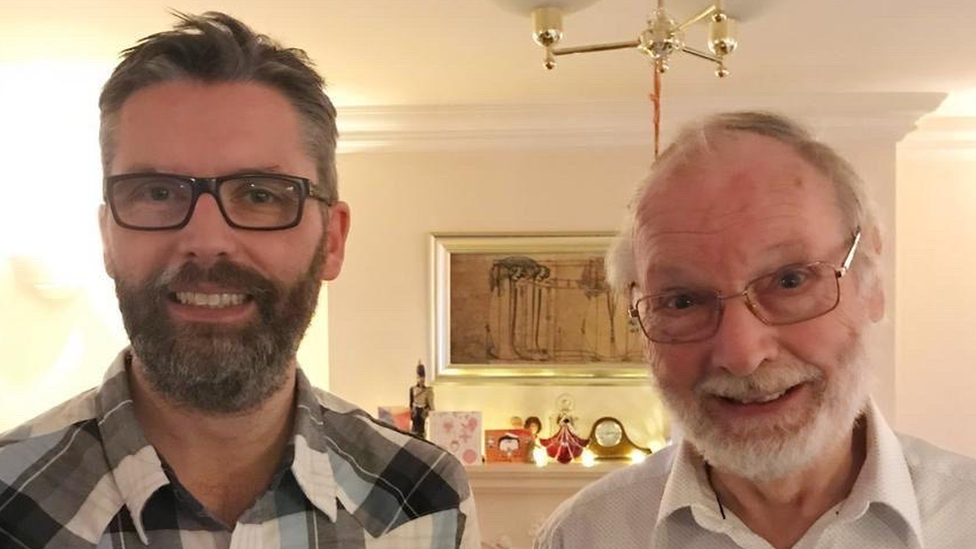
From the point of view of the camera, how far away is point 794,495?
1.21m

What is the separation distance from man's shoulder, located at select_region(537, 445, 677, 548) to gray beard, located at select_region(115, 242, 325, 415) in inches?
20.0

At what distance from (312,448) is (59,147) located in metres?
3.60

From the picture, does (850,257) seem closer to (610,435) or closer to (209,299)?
(209,299)

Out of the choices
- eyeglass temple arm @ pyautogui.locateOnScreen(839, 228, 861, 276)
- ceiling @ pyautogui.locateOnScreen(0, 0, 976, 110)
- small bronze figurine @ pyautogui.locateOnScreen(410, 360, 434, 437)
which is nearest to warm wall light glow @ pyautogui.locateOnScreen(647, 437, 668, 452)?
small bronze figurine @ pyautogui.locateOnScreen(410, 360, 434, 437)

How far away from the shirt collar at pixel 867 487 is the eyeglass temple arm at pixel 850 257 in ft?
0.71

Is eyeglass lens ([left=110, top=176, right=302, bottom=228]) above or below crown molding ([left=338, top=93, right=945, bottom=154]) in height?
below

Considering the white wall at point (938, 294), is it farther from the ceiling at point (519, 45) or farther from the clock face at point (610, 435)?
the clock face at point (610, 435)

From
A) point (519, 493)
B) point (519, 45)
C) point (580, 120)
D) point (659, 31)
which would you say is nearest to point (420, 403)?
point (519, 493)

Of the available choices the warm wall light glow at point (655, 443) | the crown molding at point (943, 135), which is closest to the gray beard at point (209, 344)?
the warm wall light glow at point (655, 443)

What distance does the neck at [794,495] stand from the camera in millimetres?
1198

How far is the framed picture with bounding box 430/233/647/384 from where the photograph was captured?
155 inches

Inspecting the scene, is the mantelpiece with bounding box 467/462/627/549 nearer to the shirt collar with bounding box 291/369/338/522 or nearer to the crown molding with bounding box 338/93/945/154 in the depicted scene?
the crown molding with bounding box 338/93/945/154

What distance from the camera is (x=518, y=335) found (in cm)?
396

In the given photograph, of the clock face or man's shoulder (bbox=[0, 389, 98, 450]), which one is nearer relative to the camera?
man's shoulder (bbox=[0, 389, 98, 450])
